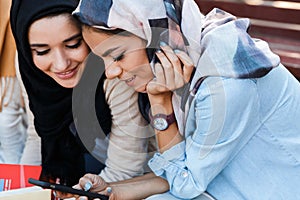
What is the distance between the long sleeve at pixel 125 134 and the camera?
1519 mm

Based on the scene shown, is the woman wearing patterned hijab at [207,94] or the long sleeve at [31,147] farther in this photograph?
the long sleeve at [31,147]

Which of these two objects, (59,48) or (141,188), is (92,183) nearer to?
(141,188)

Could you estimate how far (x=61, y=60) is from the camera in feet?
4.67

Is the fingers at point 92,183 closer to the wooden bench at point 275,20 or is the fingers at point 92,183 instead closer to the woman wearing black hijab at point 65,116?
the woman wearing black hijab at point 65,116

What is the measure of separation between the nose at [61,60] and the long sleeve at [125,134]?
5.8 inches

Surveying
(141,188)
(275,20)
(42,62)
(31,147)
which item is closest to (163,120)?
(141,188)

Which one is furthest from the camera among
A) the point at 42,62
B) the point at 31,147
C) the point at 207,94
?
the point at 31,147

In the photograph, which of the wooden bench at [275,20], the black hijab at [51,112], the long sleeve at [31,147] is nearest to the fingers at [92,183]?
the black hijab at [51,112]

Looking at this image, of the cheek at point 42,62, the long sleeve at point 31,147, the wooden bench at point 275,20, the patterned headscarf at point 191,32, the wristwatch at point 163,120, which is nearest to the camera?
the patterned headscarf at point 191,32

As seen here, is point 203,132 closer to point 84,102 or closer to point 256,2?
point 84,102

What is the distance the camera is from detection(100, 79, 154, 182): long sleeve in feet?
4.98

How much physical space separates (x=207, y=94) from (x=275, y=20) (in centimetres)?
159

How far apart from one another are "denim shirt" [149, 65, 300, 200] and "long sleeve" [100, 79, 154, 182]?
0.58 feet

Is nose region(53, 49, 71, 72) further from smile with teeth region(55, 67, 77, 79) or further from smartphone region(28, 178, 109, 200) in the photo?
smartphone region(28, 178, 109, 200)
